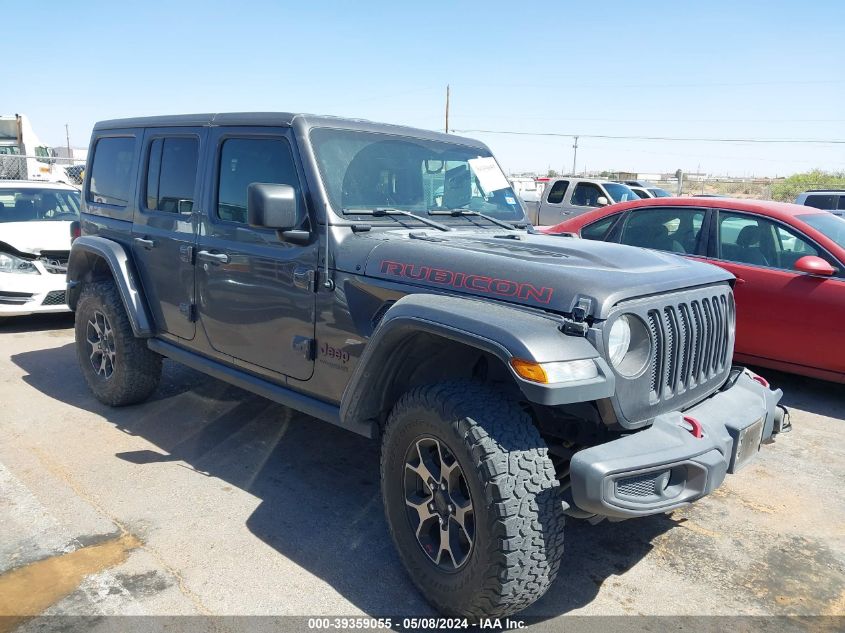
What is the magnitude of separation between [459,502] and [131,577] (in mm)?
1508

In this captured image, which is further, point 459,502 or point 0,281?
point 0,281

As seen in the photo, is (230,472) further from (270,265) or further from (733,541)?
(733,541)

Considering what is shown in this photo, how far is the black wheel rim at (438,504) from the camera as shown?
2.64 m

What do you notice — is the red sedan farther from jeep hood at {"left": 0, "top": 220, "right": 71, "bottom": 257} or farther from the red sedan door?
jeep hood at {"left": 0, "top": 220, "right": 71, "bottom": 257}

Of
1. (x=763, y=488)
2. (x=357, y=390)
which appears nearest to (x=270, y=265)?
(x=357, y=390)

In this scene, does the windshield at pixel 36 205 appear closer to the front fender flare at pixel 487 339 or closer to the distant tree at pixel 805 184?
the front fender flare at pixel 487 339

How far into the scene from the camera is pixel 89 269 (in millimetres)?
5246

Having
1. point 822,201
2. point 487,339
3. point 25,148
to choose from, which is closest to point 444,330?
point 487,339

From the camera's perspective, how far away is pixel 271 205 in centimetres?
314

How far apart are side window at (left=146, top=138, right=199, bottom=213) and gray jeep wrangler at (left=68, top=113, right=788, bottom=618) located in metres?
0.02

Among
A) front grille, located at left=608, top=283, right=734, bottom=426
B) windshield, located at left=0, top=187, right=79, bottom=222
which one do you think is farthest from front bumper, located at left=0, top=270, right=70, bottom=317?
front grille, located at left=608, top=283, right=734, bottom=426

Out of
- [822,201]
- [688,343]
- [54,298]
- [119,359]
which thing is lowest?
[54,298]

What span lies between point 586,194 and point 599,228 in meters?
8.50

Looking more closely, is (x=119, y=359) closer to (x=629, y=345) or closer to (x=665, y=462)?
(x=629, y=345)
